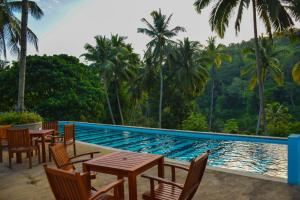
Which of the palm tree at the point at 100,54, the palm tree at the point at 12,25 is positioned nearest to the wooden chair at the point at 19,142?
the palm tree at the point at 12,25

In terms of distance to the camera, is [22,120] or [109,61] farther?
[109,61]

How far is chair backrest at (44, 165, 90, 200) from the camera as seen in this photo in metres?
2.57

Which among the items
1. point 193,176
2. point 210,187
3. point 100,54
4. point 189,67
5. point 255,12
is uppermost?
point 100,54

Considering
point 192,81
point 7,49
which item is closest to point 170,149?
point 7,49

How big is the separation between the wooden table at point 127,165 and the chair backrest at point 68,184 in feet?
2.47

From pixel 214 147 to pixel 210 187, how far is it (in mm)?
6032

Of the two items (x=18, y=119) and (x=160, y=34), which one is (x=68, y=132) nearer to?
(x=18, y=119)

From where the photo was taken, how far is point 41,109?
19000 millimetres

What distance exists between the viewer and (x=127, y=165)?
11.7 ft

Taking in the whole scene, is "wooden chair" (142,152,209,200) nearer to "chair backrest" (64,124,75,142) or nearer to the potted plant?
"chair backrest" (64,124,75,142)

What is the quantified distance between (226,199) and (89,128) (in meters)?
14.4

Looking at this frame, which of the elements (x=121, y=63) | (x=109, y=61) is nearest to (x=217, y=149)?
(x=109, y=61)

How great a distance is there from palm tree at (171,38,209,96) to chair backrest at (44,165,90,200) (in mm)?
23229

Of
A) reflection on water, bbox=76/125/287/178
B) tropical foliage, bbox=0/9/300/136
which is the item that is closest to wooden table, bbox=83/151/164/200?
reflection on water, bbox=76/125/287/178
